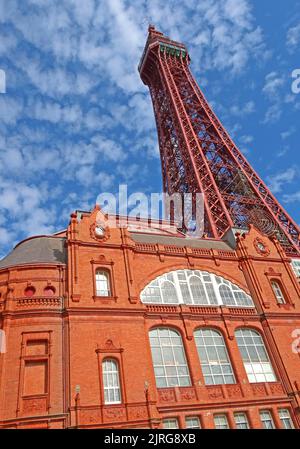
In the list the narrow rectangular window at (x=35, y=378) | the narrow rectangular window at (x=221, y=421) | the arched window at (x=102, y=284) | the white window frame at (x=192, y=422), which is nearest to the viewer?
the narrow rectangular window at (x=35, y=378)

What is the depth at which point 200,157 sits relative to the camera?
43.0 metres

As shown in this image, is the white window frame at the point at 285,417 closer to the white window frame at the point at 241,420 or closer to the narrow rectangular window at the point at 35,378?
the white window frame at the point at 241,420

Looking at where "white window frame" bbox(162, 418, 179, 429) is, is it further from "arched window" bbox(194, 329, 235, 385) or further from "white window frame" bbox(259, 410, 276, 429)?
"white window frame" bbox(259, 410, 276, 429)

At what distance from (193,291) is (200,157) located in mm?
25268

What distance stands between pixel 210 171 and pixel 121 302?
84.9 ft

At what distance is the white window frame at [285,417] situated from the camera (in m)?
17.2

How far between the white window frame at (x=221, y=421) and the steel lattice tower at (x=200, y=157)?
1397 centimetres

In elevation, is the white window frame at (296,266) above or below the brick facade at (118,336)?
above

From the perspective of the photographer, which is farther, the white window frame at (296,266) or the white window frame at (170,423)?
the white window frame at (296,266)

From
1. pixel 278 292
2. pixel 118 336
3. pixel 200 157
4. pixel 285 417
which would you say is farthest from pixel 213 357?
pixel 200 157

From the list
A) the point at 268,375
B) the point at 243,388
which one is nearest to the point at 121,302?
the point at 243,388

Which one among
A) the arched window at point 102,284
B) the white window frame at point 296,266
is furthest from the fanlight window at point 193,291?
the white window frame at point 296,266
